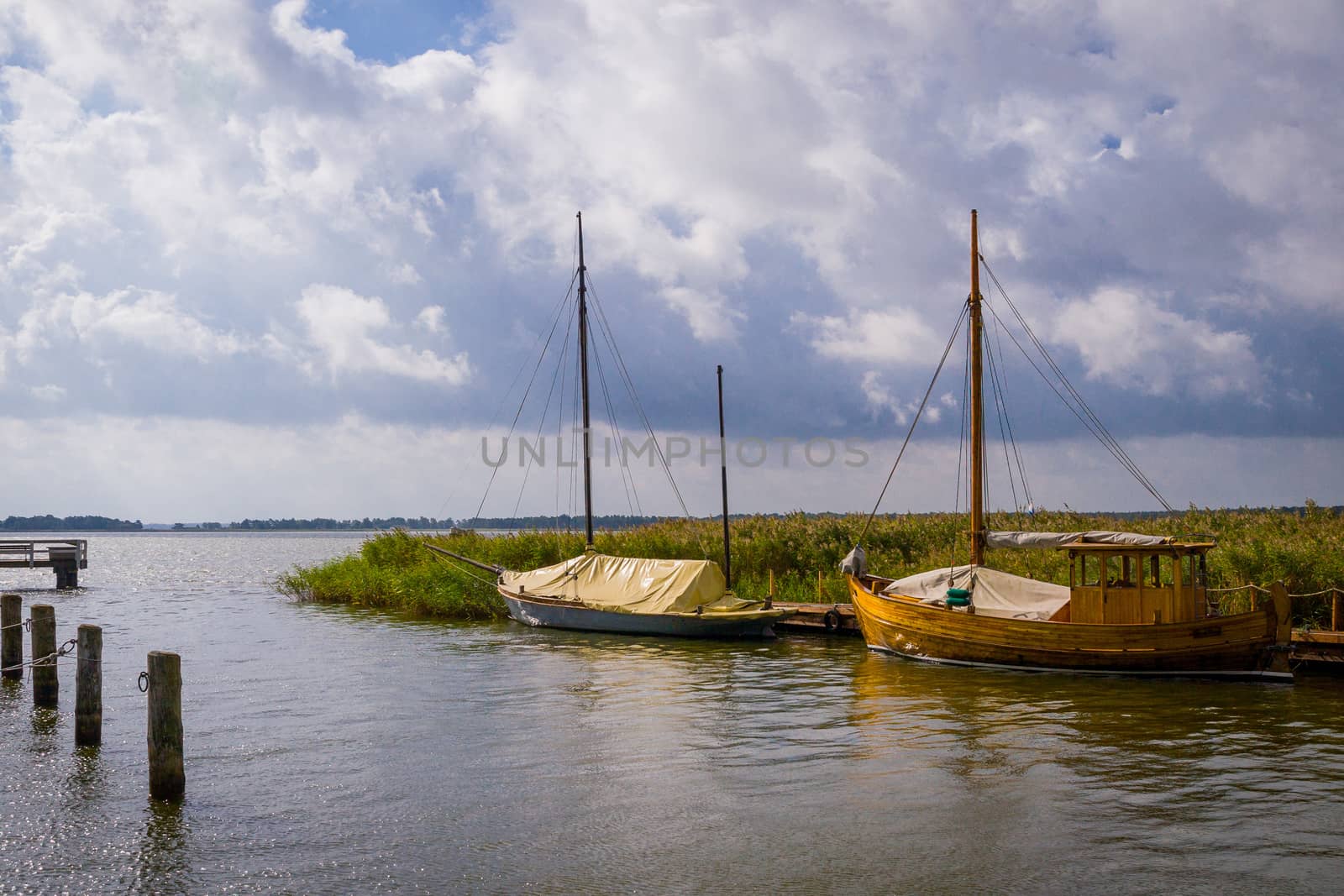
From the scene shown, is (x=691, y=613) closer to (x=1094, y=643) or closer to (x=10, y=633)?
(x=1094, y=643)

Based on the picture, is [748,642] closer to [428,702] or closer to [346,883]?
[428,702]

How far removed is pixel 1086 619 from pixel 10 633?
2244 cm

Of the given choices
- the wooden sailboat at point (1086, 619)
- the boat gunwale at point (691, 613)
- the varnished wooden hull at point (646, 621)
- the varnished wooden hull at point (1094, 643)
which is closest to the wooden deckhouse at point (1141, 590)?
the wooden sailboat at point (1086, 619)

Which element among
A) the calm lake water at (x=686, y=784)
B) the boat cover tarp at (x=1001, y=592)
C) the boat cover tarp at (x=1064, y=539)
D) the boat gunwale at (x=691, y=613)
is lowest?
the calm lake water at (x=686, y=784)

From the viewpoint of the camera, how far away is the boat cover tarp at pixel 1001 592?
2498 centimetres

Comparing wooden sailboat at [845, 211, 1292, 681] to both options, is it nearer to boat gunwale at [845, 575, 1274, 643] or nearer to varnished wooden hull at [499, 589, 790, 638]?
boat gunwale at [845, 575, 1274, 643]

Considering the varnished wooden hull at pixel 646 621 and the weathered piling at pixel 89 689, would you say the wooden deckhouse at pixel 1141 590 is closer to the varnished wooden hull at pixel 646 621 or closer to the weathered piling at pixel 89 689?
the varnished wooden hull at pixel 646 621

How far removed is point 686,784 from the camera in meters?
13.6

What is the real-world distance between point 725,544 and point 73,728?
20457 mm

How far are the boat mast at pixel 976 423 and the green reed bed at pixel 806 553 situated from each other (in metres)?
4.60

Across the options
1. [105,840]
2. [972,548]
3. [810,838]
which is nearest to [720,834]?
[810,838]

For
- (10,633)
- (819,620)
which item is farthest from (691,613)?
(10,633)

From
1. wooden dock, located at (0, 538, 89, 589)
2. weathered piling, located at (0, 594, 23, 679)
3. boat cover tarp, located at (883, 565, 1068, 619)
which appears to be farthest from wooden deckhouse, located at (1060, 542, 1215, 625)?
wooden dock, located at (0, 538, 89, 589)

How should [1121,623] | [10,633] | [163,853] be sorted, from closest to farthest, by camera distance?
[163,853], [10,633], [1121,623]
